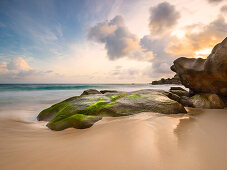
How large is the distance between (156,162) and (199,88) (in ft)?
23.3

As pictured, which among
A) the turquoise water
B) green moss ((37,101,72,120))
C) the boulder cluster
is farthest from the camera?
the turquoise water

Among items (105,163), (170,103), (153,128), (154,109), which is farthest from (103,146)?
(170,103)

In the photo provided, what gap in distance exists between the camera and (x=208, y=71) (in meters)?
6.10

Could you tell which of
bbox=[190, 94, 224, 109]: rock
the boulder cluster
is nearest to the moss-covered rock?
the boulder cluster

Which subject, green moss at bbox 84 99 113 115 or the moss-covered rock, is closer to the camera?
the moss-covered rock

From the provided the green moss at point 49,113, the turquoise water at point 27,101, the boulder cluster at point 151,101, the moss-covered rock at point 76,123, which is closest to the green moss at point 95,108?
the boulder cluster at point 151,101

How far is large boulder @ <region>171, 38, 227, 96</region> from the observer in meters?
5.38

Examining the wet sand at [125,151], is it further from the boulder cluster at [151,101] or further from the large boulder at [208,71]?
the large boulder at [208,71]

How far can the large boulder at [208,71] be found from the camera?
17.6ft

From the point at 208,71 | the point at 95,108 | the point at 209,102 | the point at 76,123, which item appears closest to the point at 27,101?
the point at 95,108

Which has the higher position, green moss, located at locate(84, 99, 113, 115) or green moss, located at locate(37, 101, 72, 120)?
green moss, located at locate(84, 99, 113, 115)

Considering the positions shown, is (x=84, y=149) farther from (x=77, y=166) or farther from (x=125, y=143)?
(x=125, y=143)

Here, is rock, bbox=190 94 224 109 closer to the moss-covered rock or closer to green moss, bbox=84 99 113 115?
green moss, bbox=84 99 113 115

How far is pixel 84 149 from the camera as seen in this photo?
1.85 metres
